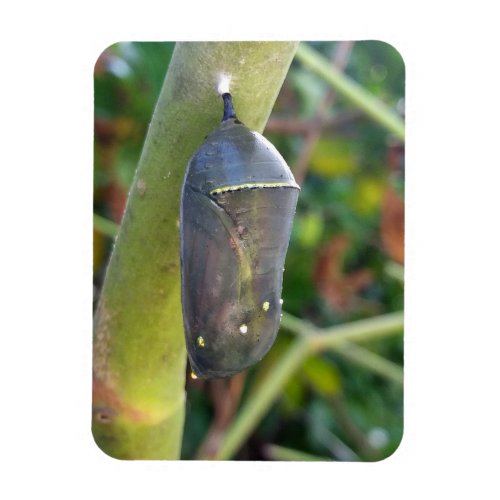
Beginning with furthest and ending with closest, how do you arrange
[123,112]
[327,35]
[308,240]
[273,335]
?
[308,240]
[123,112]
[327,35]
[273,335]

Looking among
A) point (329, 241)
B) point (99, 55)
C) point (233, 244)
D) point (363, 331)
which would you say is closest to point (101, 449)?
point (233, 244)

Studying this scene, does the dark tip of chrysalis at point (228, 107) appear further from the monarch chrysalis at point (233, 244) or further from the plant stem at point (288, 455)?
the plant stem at point (288, 455)

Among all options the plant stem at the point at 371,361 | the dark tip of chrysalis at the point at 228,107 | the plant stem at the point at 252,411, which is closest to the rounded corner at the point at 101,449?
the plant stem at the point at 252,411

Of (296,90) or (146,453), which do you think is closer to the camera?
(146,453)

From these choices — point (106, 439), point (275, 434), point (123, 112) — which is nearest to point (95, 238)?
point (123, 112)

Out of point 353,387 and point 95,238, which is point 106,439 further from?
point 353,387

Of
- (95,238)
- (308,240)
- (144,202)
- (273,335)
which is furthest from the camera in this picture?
(308,240)
